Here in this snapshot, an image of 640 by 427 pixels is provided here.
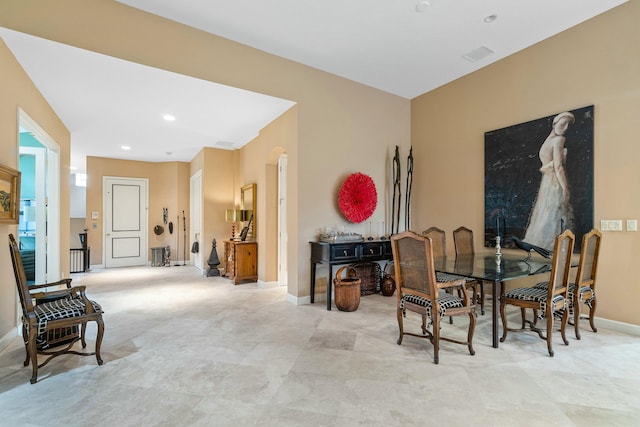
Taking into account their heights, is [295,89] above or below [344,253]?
above

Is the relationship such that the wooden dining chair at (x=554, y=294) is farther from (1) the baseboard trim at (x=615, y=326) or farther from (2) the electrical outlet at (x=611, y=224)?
(2) the electrical outlet at (x=611, y=224)

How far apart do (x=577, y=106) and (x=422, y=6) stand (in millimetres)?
2166

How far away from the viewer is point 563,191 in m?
3.64

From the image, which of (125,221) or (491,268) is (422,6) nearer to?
(491,268)

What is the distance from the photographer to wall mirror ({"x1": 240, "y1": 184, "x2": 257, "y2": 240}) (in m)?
5.86

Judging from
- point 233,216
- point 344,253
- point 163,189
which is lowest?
point 344,253

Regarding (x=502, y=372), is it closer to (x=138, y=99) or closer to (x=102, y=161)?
(x=138, y=99)

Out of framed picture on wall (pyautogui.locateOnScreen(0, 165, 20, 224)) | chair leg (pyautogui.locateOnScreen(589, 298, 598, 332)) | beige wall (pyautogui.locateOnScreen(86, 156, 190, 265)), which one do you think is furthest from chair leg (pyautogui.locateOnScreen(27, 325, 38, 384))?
beige wall (pyautogui.locateOnScreen(86, 156, 190, 265))

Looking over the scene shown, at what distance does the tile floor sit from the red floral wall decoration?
5.32 ft

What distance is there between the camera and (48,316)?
236 centimetres

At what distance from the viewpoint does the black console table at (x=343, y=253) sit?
13.1 ft

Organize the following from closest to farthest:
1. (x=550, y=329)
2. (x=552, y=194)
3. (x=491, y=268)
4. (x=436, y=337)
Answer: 1. (x=436, y=337)
2. (x=550, y=329)
3. (x=491, y=268)
4. (x=552, y=194)

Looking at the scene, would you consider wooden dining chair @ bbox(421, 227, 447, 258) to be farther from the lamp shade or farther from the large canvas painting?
the lamp shade

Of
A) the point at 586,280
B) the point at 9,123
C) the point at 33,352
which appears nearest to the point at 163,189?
the point at 9,123
